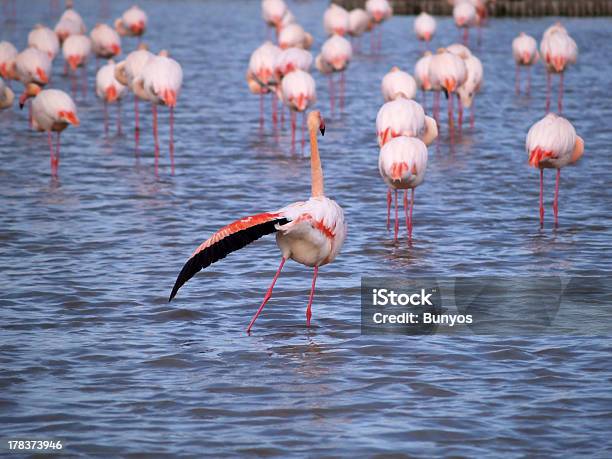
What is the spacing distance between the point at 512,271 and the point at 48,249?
3548 mm

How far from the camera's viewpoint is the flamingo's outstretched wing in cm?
664

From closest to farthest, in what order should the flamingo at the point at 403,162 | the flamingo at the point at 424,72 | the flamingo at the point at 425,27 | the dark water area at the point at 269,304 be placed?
the dark water area at the point at 269,304 < the flamingo at the point at 403,162 < the flamingo at the point at 424,72 < the flamingo at the point at 425,27

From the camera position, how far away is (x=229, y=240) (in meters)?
6.67

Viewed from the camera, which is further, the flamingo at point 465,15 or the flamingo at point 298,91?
the flamingo at point 465,15

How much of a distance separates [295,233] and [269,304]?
1186mm

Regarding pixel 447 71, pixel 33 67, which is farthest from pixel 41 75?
pixel 447 71

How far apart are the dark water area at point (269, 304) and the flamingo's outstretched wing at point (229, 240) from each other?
2.03 feet

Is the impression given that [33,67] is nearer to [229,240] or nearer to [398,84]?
[398,84]

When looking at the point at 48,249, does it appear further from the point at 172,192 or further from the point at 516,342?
the point at 516,342

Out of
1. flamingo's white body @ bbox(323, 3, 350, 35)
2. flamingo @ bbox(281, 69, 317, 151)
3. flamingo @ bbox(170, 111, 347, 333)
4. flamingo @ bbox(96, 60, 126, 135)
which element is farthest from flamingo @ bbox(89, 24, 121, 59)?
flamingo @ bbox(170, 111, 347, 333)

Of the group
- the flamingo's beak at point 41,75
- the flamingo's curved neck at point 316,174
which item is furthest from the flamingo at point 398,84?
the flamingo's curved neck at point 316,174

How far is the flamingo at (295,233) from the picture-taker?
6680 mm

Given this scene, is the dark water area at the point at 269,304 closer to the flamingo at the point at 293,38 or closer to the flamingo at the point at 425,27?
the flamingo at the point at 293,38

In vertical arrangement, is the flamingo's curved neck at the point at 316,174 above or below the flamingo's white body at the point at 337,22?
below
